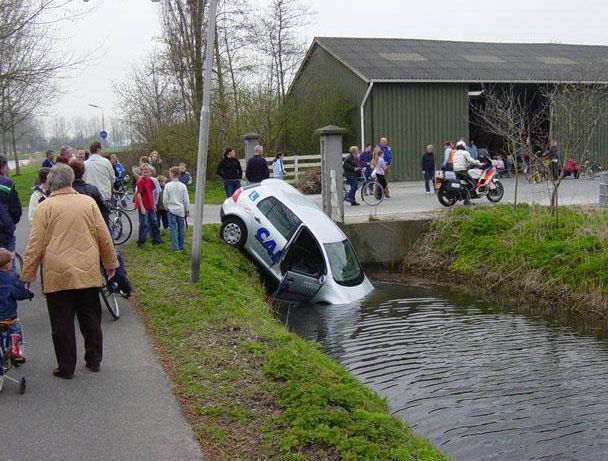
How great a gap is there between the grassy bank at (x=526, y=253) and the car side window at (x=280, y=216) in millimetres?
4521

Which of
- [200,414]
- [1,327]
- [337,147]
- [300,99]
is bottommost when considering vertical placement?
[200,414]

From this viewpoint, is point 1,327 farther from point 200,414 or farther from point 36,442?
point 200,414

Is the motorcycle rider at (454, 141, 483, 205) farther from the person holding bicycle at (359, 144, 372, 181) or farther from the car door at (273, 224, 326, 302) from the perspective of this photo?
the car door at (273, 224, 326, 302)

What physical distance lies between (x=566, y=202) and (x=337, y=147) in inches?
271

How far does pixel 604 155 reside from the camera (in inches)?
1441

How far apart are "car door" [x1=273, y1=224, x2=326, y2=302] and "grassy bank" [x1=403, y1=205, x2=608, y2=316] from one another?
158 inches

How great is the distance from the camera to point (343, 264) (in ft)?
48.3

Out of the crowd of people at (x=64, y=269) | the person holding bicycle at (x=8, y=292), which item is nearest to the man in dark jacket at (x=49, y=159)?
the crowd of people at (x=64, y=269)

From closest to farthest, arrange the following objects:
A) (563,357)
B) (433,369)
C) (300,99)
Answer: (433,369) < (563,357) < (300,99)

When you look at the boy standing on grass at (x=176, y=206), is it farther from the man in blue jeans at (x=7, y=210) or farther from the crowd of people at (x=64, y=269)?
the crowd of people at (x=64, y=269)

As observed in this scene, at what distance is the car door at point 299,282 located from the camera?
14.3 m

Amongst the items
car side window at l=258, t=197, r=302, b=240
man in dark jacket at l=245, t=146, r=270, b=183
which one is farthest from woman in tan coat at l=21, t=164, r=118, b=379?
man in dark jacket at l=245, t=146, r=270, b=183

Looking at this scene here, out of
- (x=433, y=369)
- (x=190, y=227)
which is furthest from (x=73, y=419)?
(x=190, y=227)

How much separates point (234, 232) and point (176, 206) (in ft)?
6.52
